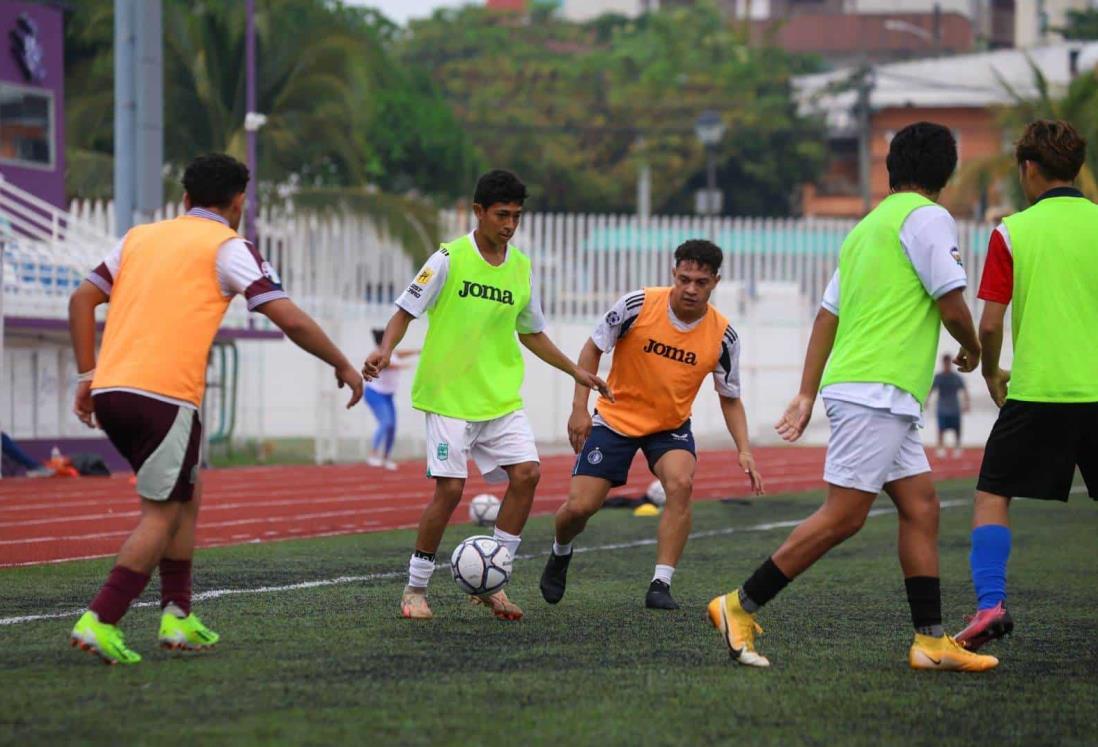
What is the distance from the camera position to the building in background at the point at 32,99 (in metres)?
28.5

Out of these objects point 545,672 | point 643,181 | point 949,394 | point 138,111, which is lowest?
point 949,394

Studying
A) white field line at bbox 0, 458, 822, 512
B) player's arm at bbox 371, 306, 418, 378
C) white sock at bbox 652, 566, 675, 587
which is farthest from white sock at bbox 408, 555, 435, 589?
white field line at bbox 0, 458, 822, 512

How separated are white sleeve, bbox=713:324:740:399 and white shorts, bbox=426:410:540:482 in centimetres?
107

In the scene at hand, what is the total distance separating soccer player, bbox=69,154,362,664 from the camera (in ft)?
21.3

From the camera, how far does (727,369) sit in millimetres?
9234

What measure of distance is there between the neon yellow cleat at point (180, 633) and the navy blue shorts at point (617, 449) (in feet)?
8.67

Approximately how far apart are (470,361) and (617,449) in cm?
111

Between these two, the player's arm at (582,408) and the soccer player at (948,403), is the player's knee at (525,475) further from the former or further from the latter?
the soccer player at (948,403)

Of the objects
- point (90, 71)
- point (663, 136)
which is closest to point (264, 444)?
point (90, 71)

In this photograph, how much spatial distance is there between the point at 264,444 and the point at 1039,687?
75.0 ft

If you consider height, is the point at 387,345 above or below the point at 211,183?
below

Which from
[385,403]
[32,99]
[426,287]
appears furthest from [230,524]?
[32,99]

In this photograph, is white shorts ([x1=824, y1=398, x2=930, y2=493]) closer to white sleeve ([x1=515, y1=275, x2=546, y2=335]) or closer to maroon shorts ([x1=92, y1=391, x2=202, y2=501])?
maroon shorts ([x1=92, y1=391, x2=202, y2=501])

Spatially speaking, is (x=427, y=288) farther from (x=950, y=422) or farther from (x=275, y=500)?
(x=950, y=422)
